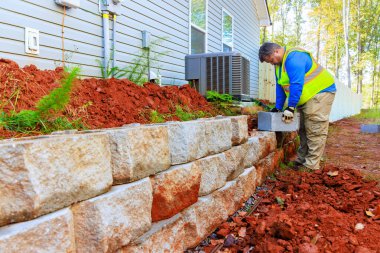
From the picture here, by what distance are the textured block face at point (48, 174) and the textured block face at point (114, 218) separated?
63 millimetres

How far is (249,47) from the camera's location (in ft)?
41.4

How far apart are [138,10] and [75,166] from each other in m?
4.14

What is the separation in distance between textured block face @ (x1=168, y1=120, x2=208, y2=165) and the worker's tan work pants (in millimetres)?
2710

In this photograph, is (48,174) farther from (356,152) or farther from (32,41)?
(356,152)

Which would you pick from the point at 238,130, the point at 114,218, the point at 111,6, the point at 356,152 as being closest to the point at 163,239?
the point at 114,218

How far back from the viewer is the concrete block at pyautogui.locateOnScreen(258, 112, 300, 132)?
460 cm

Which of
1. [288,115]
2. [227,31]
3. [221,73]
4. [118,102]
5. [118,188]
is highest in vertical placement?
[227,31]

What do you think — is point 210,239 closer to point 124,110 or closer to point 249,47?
point 124,110

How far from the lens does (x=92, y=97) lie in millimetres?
2902

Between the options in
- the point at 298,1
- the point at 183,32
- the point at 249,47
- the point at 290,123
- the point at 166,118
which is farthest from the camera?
the point at 298,1

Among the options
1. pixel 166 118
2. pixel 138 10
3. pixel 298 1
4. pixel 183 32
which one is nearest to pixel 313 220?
pixel 166 118

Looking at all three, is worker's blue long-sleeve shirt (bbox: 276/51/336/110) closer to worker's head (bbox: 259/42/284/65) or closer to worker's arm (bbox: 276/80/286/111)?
worker's head (bbox: 259/42/284/65)

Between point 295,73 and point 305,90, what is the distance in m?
0.46

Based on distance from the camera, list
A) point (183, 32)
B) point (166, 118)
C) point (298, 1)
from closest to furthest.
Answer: point (166, 118) < point (183, 32) < point (298, 1)
